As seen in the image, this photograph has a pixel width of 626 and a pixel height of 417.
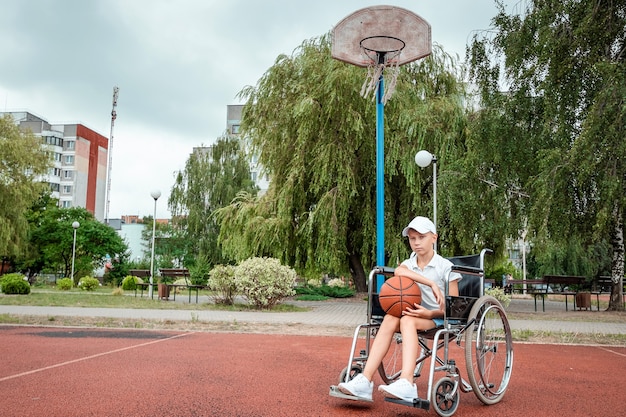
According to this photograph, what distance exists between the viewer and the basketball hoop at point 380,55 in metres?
9.07

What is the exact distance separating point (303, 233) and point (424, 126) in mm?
5223

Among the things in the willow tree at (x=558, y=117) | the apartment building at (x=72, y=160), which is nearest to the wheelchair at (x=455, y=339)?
the willow tree at (x=558, y=117)

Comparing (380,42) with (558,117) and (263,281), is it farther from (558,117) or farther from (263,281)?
(263,281)

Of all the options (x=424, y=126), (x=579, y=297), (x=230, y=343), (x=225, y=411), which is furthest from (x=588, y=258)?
(x=225, y=411)

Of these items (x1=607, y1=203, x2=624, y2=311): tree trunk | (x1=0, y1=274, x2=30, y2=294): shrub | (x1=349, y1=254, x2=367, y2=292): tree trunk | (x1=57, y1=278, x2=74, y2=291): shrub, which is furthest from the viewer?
(x1=57, y1=278, x2=74, y2=291): shrub

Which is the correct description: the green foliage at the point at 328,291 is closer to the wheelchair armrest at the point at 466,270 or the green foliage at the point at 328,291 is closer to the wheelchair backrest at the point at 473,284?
the wheelchair backrest at the point at 473,284

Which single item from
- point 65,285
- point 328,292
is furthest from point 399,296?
point 65,285

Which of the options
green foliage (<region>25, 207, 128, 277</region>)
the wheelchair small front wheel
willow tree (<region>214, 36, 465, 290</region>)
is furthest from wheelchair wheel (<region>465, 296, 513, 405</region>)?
green foliage (<region>25, 207, 128, 277</region>)

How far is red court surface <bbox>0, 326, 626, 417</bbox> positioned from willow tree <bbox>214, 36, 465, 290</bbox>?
10471 mm

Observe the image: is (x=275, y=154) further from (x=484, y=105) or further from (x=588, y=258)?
(x=588, y=258)

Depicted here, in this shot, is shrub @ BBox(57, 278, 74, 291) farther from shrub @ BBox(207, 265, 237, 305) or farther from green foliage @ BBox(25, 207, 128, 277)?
green foliage @ BBox(25, 207, 128, 277)

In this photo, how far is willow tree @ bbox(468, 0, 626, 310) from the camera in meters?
11.3

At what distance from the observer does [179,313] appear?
12859mm

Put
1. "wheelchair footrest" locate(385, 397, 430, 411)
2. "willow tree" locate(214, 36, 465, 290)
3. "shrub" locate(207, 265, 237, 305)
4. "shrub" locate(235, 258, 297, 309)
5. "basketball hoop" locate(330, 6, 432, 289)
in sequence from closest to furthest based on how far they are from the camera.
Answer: "wheelchair footrest" locate(385, 397, 430, 411) → "basketball hoop" locate(330, 6, 432, 289) → "shrub" locate(235, 258, 297, 309) → "shrub" locate(207, 265, 237, 305) → "willow tree" locate(214, 36, 465, 290)
